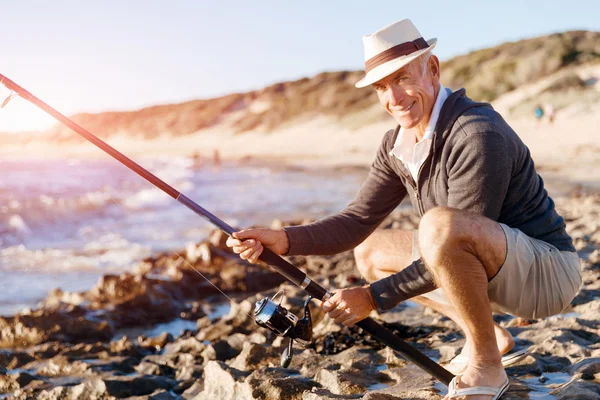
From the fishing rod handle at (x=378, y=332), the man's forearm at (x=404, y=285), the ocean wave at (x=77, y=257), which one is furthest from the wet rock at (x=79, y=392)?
the ocean wave at (x=77, y=257)

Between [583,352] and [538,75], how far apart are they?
42.4 m

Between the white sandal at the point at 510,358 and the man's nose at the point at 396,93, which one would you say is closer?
the man's nose at the point at 396,93

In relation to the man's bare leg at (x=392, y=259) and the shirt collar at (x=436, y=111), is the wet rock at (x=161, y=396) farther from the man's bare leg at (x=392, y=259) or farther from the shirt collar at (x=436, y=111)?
the shirt collar at (x=436, y=111)

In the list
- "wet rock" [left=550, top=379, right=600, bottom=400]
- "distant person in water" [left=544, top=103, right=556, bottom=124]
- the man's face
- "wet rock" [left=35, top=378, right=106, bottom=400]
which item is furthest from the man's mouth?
"distant person in water" [left=544, top=103, right=556, bottom=124]

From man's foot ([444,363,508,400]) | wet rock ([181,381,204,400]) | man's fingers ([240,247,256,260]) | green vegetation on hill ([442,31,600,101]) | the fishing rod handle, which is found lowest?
wet rock ([181,381,204,400])

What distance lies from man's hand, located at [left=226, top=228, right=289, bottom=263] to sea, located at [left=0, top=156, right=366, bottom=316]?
1.81 ft

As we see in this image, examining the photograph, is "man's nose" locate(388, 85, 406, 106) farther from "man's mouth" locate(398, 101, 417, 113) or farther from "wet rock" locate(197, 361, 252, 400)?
"wet rock" locate(197, 361, 252, 400)

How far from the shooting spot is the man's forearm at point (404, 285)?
2.66m

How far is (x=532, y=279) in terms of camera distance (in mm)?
2789

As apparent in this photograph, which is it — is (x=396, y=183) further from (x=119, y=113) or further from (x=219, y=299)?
(x=119, y=113)

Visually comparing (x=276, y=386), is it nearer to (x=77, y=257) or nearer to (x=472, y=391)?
(x=472, y=391)

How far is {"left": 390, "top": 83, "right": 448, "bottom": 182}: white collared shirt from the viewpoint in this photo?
2.89 m

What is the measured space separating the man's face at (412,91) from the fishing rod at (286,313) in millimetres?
774

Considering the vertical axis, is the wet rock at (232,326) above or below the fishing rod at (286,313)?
below
